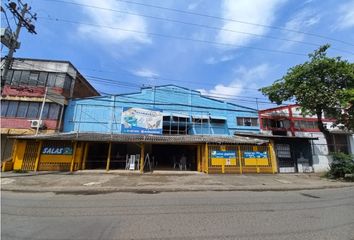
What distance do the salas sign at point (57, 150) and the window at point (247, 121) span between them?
699 inches

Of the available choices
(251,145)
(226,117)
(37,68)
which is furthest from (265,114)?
(37,68)

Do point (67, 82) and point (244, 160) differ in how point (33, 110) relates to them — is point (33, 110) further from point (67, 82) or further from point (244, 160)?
point (244, 160)

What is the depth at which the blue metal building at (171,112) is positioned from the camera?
21.2m

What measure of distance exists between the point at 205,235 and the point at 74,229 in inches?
123

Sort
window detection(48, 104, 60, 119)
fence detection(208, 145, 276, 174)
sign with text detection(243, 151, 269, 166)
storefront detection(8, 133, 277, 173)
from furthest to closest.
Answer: window detection(48, 104, 60, 119), sign with text detection(243, 151, 269, 166), fence detection(208, 145, 276, 174), storefront detection(8, 133, 277, 173)

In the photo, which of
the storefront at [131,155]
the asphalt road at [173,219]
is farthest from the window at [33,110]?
the asphalt road at [173,219]

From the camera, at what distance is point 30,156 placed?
16484mm

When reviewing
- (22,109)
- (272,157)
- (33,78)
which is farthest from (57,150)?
(272,157)

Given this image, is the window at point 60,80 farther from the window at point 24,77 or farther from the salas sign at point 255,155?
the salas sign at point 255,155

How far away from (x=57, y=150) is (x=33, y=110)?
6403 mm

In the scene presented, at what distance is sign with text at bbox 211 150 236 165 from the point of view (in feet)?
57.3

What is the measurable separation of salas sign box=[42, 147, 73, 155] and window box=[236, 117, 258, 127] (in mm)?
17757

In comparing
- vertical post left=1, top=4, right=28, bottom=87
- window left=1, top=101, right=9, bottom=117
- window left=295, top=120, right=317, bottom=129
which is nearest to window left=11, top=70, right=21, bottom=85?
window left=1, top=101, right=9, bottom=117

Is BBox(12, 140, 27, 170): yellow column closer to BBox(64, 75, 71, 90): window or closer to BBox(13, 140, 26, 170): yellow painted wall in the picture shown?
BBox(13, 140, 26, 170): yellow painted wall
